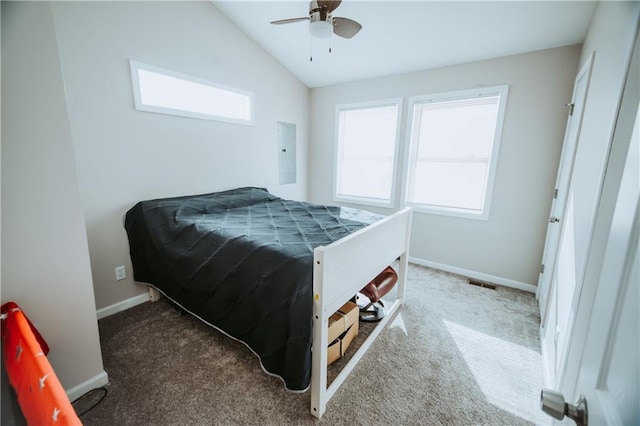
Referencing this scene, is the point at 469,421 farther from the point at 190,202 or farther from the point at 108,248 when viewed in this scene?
the point at 108,248

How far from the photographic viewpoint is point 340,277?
4.76ft

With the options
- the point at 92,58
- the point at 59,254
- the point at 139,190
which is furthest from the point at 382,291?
the point at 92,58

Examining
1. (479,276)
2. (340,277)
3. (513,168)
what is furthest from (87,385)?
(513,168)

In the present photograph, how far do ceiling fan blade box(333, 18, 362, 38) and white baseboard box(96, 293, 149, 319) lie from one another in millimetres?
2968

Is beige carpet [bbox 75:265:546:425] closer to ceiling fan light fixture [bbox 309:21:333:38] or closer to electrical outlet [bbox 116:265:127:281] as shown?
electrical outlet [bbox 116:265:127:281]

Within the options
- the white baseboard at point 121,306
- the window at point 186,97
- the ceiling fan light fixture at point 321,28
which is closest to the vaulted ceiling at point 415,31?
the ceiling fan light fixture at point 321,28

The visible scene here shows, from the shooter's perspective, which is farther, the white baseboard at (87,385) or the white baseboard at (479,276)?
the white baseboard at (479,276)

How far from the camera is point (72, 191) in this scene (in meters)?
1.31

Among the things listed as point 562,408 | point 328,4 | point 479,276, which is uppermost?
point 328,4

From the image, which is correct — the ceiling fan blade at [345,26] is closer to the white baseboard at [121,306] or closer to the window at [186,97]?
the window at [186,97]

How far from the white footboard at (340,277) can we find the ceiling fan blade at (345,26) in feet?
5.01

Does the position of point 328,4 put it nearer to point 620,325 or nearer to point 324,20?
point 324,20

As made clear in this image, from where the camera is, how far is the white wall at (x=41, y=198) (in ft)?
3.61

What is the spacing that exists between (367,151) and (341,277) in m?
2.74
